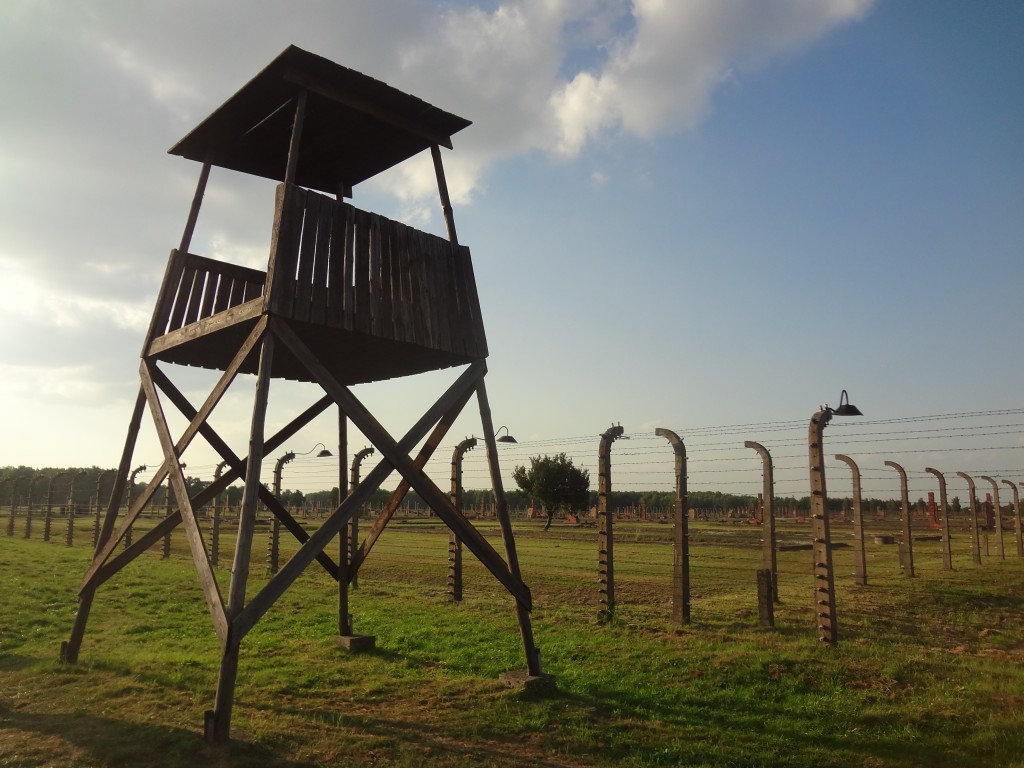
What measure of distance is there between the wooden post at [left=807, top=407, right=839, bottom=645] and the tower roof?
7.14m

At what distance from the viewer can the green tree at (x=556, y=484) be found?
54.9m

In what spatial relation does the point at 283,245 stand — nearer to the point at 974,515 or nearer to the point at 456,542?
the point at 456,542

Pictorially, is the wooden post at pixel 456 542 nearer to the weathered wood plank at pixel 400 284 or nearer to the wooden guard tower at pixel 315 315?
the wooden guard tower at pixel 315 315

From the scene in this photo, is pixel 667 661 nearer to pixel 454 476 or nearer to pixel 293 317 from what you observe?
pixel 293 317

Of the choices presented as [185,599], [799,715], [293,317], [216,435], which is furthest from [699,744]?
[185,599]

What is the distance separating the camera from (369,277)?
8.26 meters

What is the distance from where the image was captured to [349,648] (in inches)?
387

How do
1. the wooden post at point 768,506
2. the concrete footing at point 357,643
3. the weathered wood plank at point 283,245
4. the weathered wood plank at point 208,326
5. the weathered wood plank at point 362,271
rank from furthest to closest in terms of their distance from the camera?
the wooden post at point 768,506 → the concrete footing at point 357,643 → the weathered wood plank at point 362,271 → the weathered wood plank at point 208,326 → the weathered wood plank at point 283,245

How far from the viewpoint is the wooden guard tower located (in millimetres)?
7379

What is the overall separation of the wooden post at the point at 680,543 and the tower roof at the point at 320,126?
651 cm

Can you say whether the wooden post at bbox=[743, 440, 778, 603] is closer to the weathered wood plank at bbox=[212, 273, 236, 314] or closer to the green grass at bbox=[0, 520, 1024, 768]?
the green grass at bbox=[0, 520, 1024, 768]

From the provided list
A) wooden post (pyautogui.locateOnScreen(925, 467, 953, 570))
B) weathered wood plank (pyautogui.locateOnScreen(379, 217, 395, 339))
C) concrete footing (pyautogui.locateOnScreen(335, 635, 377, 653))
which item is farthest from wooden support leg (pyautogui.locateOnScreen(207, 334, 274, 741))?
wooden post (pyautogui.locateOnScreen(925, 467, 953, 570))

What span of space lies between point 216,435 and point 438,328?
3.61 meters

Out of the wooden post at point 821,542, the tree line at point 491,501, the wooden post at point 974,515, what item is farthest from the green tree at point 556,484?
the wooden post at point 821,542
